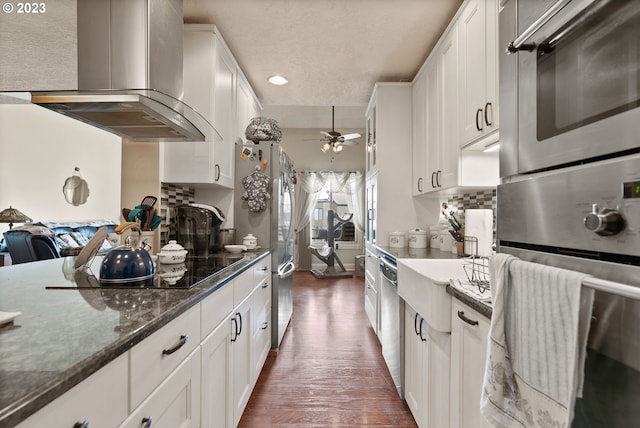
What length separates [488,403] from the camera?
2.44 ft

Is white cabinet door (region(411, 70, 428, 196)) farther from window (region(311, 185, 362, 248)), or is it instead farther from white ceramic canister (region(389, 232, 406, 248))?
window (region(311, 185, 362, 248))

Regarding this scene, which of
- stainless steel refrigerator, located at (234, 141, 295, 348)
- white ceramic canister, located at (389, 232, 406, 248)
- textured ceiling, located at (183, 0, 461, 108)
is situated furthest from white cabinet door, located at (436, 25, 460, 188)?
stainless steel refrigerator, located at (234, 141, 295, 348)

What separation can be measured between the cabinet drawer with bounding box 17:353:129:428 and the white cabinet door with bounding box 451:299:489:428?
101cm

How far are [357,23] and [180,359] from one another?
7.73 ft

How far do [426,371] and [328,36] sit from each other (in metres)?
2.40

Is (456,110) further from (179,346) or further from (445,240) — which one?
(179,346)

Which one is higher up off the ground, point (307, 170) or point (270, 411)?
point (307, 170)

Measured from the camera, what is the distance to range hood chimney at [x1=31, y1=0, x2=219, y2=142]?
1297mm

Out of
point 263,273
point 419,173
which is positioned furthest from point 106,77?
point 419,173

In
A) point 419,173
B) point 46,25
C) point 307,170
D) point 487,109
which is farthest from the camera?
point 307,170

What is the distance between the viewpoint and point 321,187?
639cm

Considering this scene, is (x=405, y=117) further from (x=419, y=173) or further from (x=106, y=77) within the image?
(x=106, y=77)

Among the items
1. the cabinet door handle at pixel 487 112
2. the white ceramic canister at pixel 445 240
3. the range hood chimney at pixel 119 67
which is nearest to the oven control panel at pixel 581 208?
the cabinet door handle at pixel 487 112

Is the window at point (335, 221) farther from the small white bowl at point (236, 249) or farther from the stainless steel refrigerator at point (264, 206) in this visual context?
the small white bowl at point (236, 249)
